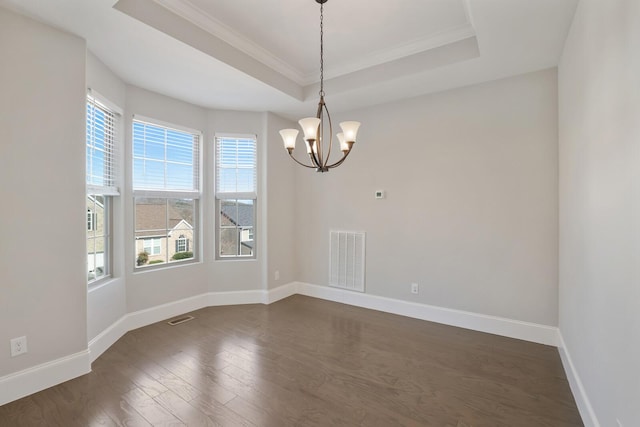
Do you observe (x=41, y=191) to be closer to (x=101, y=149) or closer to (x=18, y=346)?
(x=101, y=149)

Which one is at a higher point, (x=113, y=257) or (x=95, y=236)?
(x=95, y=236)

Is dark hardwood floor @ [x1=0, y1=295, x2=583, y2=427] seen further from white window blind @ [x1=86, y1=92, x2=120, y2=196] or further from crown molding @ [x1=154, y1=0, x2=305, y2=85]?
crown molding @ [x1=154, y1=0, x2=305, y2=85]

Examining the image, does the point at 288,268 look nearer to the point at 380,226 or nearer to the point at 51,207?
the point at 380,226

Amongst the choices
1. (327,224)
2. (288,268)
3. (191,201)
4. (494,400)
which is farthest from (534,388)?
(191,201)

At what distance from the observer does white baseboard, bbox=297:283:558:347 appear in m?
3.01

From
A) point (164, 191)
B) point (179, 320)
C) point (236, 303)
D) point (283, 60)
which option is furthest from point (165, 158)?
point (236, 303)

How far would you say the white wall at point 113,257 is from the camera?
2.70 meters

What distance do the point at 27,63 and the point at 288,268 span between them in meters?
3.57

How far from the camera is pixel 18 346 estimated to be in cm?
216

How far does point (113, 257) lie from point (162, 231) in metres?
0.62

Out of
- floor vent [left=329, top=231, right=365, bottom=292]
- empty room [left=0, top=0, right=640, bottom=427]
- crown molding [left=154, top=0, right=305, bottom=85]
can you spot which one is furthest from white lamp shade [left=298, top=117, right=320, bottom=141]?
floor vent [left=329, top=231, right=365, bottom=292]

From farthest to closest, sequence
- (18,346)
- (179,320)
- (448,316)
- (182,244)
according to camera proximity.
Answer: (182,244) < (179,320) < (448,316) < (18,346)

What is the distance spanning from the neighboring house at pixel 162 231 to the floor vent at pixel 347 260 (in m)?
2.00

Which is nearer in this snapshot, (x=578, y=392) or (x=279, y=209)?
(x=578, y=392)
